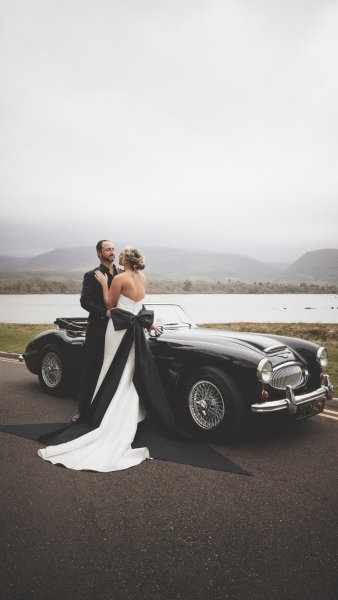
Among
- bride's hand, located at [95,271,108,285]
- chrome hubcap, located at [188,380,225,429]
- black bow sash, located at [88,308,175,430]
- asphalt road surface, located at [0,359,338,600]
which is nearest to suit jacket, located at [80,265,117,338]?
bride's hand, located at [95,271,108,285]

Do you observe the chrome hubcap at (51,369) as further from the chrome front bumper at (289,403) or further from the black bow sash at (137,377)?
the chrome front bumper at (289,403)

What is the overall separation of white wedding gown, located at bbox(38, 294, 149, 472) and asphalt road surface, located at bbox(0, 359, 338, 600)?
0.45 feet

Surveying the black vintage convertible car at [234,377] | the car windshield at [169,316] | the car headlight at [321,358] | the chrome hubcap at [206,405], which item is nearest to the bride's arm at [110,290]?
the black vintage convertible car at [234,377]

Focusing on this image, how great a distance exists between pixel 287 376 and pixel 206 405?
103 cm

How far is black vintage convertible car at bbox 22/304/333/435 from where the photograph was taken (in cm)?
423

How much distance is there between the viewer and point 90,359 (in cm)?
512

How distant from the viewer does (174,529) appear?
9.23ft

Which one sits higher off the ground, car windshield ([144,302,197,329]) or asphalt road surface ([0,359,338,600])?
car windshield ([144,302,197,329])

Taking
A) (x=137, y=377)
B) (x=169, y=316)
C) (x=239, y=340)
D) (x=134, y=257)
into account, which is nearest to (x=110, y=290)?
(x=134, y=257)

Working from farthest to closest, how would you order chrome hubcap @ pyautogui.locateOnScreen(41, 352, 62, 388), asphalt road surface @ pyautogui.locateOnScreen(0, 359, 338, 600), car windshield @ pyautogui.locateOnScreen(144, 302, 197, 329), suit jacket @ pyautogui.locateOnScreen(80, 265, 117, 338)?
chrome hubcap @ pyautogui.locateOnScreen(41, 352, 62, 388) → car windshield @ pyautogui.locateOnScreen(144, 302, 197, 329) → suit jacket @ pyautogui.locateOnScreen(80, 265, 117, 338) → asphalt road surface @ pyautogui.locateOnScreen(0, 359, 338, 600)

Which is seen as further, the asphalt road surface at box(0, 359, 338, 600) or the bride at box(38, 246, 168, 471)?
the bride at box(38, 246, 168, 471)

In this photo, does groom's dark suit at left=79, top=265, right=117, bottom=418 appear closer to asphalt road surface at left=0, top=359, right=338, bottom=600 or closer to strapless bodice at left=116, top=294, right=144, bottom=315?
strapless bodice at left=116, top=294, right=144, bottom=315

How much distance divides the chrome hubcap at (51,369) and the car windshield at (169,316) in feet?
5.95

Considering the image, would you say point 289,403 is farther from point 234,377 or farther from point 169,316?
point 169,316
